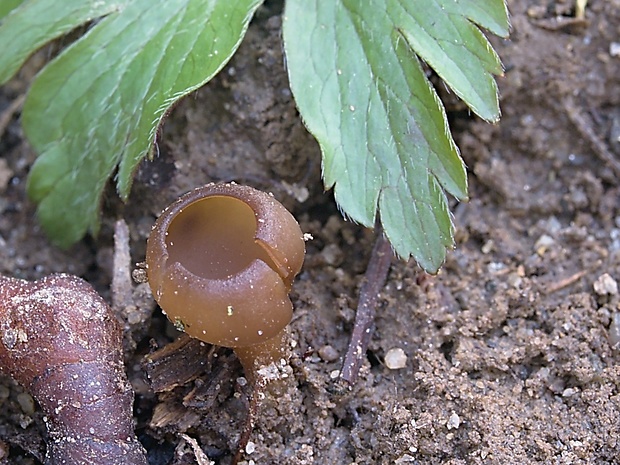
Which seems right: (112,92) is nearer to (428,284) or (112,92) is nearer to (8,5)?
(8,5)

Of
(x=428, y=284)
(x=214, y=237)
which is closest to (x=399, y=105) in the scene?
(x=428, y=284)

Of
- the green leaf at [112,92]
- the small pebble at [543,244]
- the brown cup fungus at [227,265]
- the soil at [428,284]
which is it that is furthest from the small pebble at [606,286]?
the green leaf at [112,92]

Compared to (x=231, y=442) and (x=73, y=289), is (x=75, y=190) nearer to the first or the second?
(x=73, y=289)

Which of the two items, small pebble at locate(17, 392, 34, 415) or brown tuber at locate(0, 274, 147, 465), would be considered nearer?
brown tuber at locate(0, 274, 147, 465)

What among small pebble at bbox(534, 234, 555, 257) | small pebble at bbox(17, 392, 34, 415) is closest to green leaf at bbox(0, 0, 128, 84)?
small pebble at bbox(17, 392, 34, 415)

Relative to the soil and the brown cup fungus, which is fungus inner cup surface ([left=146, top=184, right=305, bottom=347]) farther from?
the soil

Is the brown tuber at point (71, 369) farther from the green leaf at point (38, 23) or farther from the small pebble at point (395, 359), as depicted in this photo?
the green leaf at point (38, 23)
